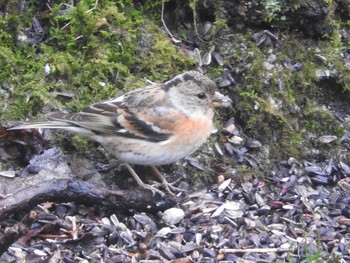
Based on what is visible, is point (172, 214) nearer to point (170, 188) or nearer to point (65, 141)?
point (170, 188)

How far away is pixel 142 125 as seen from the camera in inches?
208

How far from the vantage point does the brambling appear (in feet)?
17.2

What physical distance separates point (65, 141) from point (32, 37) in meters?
1.05

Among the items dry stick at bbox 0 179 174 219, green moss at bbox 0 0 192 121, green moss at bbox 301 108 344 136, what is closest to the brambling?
dry stick at bbox 0 179 174 219

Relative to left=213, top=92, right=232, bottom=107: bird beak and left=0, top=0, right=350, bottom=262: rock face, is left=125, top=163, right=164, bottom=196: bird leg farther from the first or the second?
left=213, top=92, right=232, bottom=107: bird beak

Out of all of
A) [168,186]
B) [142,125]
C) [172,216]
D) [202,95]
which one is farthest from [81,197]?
[202,95]

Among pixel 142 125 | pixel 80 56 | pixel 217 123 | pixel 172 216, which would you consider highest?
pixel 80 56

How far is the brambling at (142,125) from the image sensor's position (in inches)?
207

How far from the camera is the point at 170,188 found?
550 cm

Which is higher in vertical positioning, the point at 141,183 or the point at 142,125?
the point at 142,125

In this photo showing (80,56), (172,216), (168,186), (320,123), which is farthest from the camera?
(320,123)

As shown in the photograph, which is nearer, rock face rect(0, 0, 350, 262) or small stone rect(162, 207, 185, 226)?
rock face rect(0, 0, 350, 262)

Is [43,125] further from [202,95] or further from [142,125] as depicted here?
[202,95]

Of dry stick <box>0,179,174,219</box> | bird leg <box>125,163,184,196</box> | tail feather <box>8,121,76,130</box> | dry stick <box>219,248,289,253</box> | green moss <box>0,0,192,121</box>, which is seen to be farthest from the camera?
green moss <box>0,0,192,121</box>
